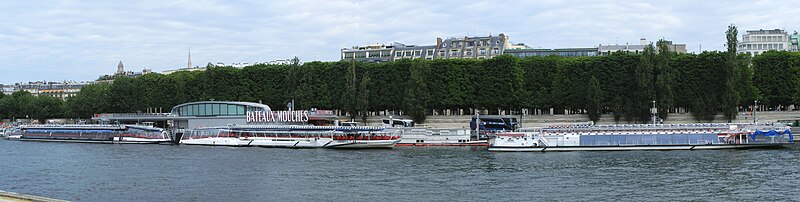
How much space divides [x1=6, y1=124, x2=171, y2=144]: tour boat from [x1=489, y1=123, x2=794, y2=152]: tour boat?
52310 millimetres

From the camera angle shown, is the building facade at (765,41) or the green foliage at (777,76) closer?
the green foliage at (777,76)

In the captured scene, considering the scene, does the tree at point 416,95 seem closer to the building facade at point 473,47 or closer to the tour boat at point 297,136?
the tour boat at point 297,136

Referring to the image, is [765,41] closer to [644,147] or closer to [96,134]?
[644,147]

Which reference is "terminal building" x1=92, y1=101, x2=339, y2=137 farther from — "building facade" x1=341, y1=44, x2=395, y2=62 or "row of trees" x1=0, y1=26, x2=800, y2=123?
"building facade" x1=341, y1=44, x2=395, y2=62

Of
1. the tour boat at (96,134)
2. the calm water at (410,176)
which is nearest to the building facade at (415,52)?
the tour boat at (96,134)

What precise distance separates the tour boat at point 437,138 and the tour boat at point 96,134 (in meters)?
36.7

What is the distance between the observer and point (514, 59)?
408 ft

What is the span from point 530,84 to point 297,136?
134ft

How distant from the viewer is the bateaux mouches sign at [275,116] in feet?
370

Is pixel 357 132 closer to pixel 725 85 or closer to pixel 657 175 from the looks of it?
pixel 657 175

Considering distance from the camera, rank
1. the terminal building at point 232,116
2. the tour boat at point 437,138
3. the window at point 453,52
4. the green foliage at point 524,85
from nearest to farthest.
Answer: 1. the tour boat at point 437,138
2. the green foliage at point 524,85
3. the terminal building at point 232,116
4. the window at point 453,52

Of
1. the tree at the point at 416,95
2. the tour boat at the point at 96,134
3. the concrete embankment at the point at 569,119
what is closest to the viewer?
the concrete embankment at the point at 569,119

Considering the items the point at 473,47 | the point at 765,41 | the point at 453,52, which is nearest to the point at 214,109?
the point at 453,52

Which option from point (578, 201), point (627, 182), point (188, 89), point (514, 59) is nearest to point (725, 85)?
point (514, 59)
